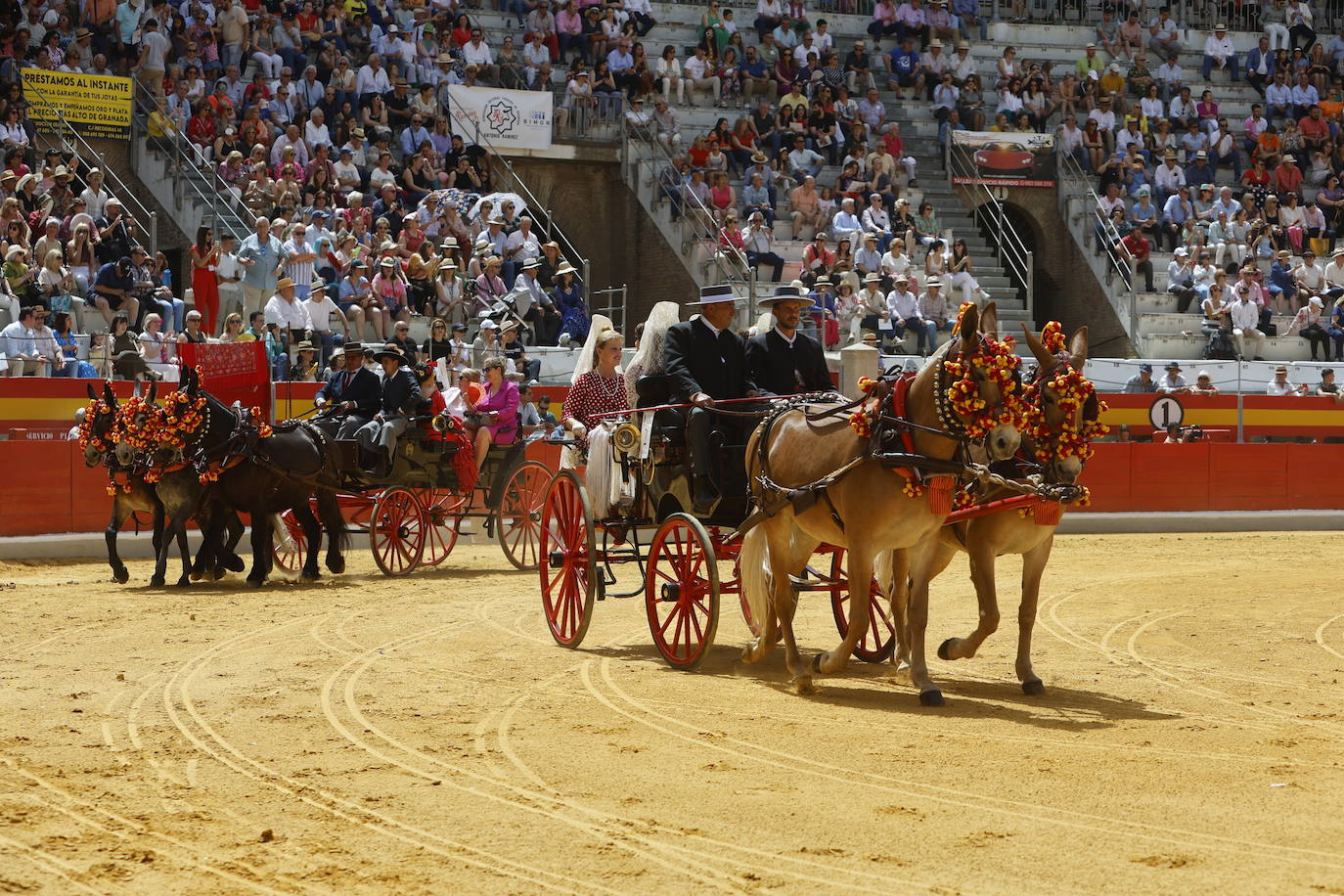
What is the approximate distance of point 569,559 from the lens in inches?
426

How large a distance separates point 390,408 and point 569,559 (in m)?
5.31

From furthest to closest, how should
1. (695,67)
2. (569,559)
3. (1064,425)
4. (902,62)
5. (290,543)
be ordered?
(902,62) < (695,67) < (290,543) < (569,559) < (1064,425)

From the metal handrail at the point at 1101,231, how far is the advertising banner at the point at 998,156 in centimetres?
53

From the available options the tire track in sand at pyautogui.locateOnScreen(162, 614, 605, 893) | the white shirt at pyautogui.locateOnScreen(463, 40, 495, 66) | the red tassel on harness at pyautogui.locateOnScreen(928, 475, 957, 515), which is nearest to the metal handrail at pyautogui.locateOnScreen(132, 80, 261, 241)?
the white shirt at pyautogui.locateOnScreen(463, 40, 495, 66)

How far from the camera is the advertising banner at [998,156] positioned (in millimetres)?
30703

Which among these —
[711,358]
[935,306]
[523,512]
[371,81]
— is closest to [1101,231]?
[935,306]

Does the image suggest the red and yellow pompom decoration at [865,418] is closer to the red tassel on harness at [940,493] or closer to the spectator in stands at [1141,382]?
the red tassel on harness at [940,493]

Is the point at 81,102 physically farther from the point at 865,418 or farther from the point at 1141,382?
the point at 865,418

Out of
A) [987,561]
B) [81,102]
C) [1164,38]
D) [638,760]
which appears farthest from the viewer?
[1164,38]

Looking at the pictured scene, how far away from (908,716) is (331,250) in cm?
1503

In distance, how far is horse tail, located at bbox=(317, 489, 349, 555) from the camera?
15.1 m

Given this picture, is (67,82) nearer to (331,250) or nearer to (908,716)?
(331,250)

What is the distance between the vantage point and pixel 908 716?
27.0ft

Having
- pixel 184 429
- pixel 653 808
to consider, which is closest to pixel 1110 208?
pixel 184 429
